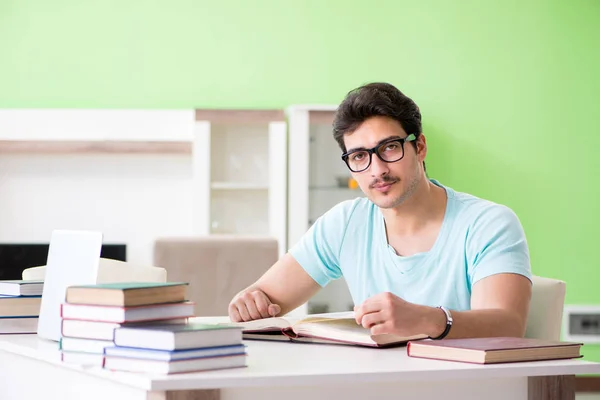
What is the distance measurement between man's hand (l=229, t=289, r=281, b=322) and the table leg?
79cm

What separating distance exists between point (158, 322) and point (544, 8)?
4.62m

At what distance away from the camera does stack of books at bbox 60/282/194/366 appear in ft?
4.29

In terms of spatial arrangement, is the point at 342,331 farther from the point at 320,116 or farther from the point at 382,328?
the point at 320,116

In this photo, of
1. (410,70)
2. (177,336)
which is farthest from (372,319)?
(410,70)

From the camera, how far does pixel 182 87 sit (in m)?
5.21

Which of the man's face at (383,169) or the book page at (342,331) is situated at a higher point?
the man's face at (383,169)

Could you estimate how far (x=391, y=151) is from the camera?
2.08 m

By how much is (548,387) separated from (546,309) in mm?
506

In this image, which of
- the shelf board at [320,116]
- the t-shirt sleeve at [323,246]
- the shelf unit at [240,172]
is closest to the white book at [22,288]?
the t-shirt sleeve at [323,246]

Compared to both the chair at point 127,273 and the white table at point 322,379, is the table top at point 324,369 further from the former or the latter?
the chair at point 127,273

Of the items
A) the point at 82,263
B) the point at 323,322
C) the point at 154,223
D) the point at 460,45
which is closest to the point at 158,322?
the point at 82,263

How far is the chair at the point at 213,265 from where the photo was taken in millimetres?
2604

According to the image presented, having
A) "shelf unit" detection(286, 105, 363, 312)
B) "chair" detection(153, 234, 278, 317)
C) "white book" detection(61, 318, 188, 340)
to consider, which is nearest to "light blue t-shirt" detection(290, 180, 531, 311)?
"chair" detection(153, 234, 278, 317)

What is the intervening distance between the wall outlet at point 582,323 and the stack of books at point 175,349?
438cm
